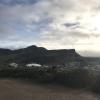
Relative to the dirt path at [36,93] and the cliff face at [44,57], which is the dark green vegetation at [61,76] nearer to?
the dirt path at [36,93]

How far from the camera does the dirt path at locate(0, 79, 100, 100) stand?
65.3 ft

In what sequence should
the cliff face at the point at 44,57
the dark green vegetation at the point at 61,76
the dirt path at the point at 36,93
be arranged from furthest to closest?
the cliff face at the point at 44,57 < the dark green vegetation at the point at 61,76 < the dirt path at the point at 36,93

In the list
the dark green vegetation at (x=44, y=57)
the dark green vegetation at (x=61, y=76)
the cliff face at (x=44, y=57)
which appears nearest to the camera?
the dark green vegetation at (x=61, y=76)

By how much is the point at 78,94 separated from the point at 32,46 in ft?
241

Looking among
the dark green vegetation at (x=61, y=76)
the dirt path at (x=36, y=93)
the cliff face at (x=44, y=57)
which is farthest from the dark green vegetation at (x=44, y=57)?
the dirt path at (x=36, y=93)

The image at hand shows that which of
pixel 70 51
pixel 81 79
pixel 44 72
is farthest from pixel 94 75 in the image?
pixel 70 51

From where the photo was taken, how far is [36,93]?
2134 centimetres

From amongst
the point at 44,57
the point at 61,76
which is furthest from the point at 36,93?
the point at 44,57

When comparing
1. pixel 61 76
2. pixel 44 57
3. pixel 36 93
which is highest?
pixel 44 57

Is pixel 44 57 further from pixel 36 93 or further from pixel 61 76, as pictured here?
pixel 36 93

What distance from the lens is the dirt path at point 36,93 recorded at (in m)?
19.9

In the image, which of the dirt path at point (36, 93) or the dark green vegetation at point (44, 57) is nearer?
the dirt path at point (36, 93)

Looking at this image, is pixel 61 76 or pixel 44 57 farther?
pixel 44 57

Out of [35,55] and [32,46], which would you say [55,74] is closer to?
[35,55]
